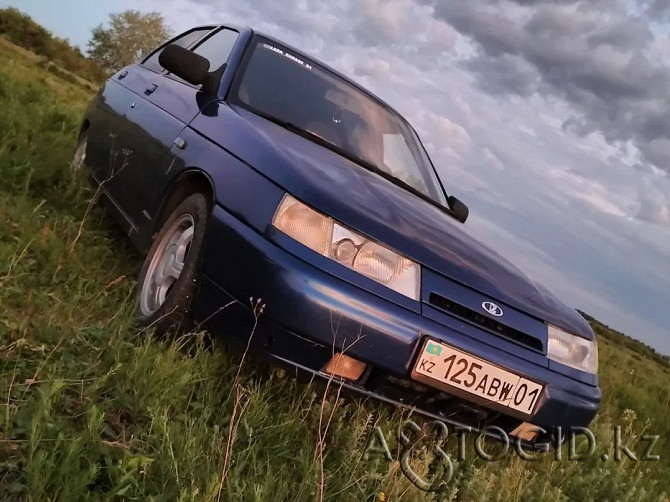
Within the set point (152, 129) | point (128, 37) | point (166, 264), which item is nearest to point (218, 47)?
point (152, 129)

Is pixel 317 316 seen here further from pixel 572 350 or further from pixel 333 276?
pixel 572 350

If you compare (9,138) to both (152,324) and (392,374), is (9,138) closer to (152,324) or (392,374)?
(152,324)

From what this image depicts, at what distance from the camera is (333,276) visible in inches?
97.0

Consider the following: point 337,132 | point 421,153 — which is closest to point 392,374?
point 337,132

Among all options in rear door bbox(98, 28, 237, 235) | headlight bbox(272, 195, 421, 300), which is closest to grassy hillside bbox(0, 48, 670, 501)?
rear door bbox(98, 28, 237, 235)

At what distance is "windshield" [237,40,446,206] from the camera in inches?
145

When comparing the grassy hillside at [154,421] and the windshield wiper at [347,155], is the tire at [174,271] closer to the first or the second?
the grassy hillside at [154,421]

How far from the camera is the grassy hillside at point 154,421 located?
6.37 ft

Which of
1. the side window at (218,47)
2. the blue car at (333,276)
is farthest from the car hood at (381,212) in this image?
the side window at (218,47)

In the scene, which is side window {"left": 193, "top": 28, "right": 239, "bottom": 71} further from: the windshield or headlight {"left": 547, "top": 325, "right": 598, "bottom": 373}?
headlight {"left": 547, "top": 325, "right": 598, "bottom": 373}

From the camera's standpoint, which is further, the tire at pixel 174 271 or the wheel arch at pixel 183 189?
the wheel arch at pixel 183 189

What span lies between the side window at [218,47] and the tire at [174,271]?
1.19 m

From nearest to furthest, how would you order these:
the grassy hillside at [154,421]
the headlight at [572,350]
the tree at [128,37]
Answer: the grassy hillside at [154,421] < the headlight at [572,350] < the tree at [128,37]

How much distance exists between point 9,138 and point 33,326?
2902mm
